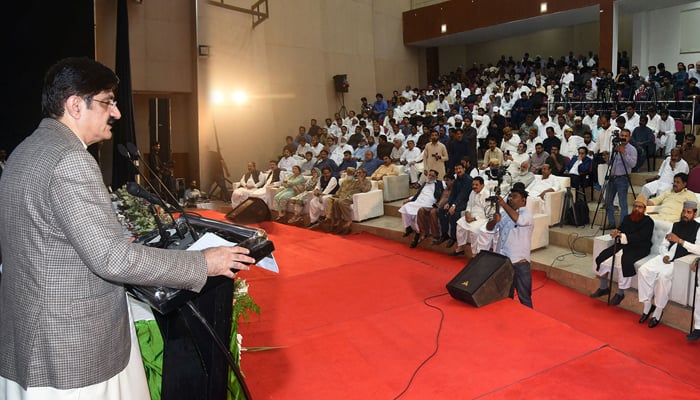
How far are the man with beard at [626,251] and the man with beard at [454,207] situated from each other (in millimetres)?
2100

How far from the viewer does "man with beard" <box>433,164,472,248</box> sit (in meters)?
7.25

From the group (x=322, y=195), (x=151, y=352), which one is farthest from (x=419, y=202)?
(x=151, y=352)

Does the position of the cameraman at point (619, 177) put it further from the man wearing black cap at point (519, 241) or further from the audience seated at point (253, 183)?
the audience seated at point (253, 183)

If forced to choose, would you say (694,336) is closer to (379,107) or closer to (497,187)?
(497,187)

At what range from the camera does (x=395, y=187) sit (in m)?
9.71

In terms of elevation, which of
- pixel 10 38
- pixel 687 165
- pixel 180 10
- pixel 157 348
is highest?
pixel 180 10

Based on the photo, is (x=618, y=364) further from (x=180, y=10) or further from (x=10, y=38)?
(x=180, y=10)

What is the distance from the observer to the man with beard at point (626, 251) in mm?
5145

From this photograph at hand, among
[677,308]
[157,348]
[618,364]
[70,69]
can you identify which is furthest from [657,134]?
[70,69]

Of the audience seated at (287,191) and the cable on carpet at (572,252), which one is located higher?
the audience seated at (287,191)

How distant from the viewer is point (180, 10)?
38.3ft

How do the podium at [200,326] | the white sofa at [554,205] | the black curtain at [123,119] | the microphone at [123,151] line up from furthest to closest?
the black curtain at [123,119], the white sofa at [554,205], the microphone at [123,151], the podium at [200,326]

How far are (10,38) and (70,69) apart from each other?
5.73 metres

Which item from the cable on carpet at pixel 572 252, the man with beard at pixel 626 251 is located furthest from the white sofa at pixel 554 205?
the man with beard at pixel 626 251
